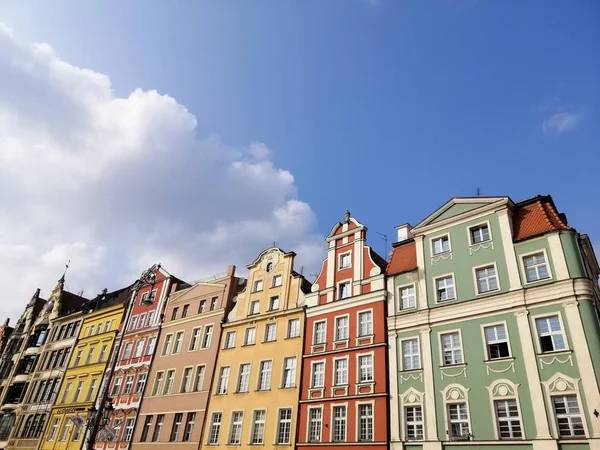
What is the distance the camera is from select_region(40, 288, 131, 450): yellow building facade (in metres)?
43.6

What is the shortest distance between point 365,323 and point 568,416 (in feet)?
41.3

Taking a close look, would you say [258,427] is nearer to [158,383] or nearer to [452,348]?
[158,383]

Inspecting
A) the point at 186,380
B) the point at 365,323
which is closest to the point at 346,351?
the point at 365,323

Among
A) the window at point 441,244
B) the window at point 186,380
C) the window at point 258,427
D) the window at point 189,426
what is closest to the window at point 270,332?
the window at point 258,427

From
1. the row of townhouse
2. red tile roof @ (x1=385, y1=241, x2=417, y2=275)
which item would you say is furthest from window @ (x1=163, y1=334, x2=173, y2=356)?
red tile roof @ (x1=385, y1=241, x2=417, y2=275)

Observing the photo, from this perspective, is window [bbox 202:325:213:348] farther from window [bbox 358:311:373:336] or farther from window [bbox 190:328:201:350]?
window [bbox 358:311:373:336]

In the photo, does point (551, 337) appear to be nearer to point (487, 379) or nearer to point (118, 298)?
point (487, 379)

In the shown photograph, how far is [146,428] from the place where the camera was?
37.7 m

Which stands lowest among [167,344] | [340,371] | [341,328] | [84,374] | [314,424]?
[314,424]

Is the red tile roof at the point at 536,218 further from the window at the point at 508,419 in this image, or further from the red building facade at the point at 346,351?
the red building facade at the point at 346,351

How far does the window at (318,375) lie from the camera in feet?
99.1

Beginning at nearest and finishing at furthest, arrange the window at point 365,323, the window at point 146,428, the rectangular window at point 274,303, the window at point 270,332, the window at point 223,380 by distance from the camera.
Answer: the window at point 365,323
the window at point 270,332
the window at point 223,380
the rectangular window at point 274,303
the window at point 146,428

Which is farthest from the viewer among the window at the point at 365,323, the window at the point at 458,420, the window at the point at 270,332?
the window at the point at 270,332

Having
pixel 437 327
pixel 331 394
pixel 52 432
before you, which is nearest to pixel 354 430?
pixel 331 394
